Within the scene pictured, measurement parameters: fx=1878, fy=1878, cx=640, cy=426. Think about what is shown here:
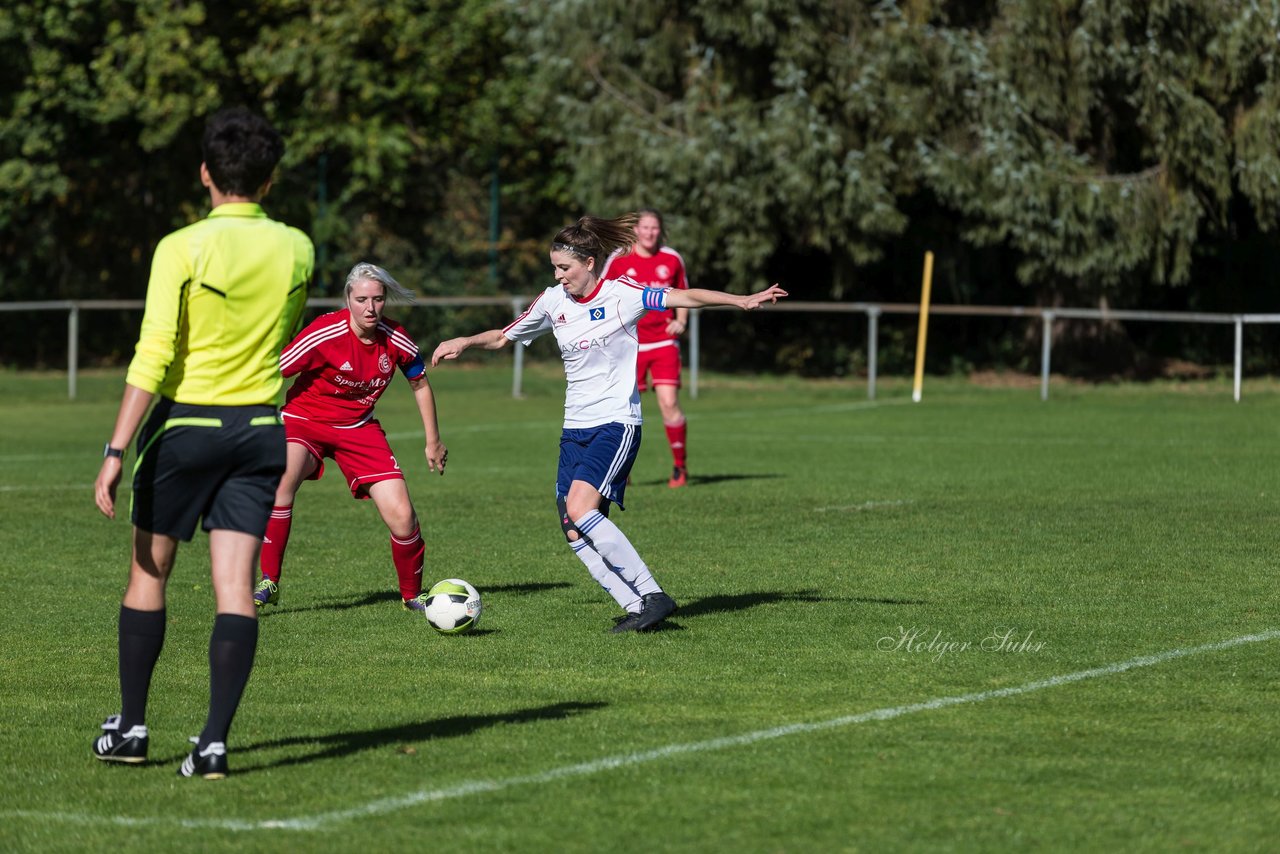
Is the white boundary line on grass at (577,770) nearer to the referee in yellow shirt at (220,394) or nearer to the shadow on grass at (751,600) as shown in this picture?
the referee in yellow shirt at (220,394)

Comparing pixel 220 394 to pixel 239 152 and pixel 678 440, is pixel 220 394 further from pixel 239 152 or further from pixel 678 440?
pixel 678 440

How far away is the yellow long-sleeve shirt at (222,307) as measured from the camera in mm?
5727

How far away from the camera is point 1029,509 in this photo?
45.3 ft

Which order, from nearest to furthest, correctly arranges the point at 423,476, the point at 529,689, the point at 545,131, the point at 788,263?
the point at 529,689, the point at 423,476, the point at 545,131, the point at 788,263

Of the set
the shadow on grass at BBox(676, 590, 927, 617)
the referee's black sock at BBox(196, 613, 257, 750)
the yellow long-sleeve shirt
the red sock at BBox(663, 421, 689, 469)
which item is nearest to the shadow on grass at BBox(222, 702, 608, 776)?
the referee's black sock at BBox(196, 613, 257, 750)

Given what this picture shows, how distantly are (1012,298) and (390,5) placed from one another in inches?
497

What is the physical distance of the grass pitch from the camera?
217 inches

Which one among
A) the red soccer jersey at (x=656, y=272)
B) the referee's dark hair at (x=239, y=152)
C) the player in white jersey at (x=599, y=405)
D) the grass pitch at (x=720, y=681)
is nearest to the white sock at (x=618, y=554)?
the player in white jersey at (x=599, y=405)

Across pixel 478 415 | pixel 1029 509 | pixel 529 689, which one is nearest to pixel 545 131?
pixel 478 415

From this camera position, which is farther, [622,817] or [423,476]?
[423,476]

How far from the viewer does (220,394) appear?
586 cm

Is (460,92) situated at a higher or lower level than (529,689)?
higher

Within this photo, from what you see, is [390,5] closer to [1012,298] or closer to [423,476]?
[1012,298]

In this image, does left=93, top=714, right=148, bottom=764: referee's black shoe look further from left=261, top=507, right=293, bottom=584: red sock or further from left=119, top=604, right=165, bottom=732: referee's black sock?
left=261, top=507, right=293, bottom=584: red sock
